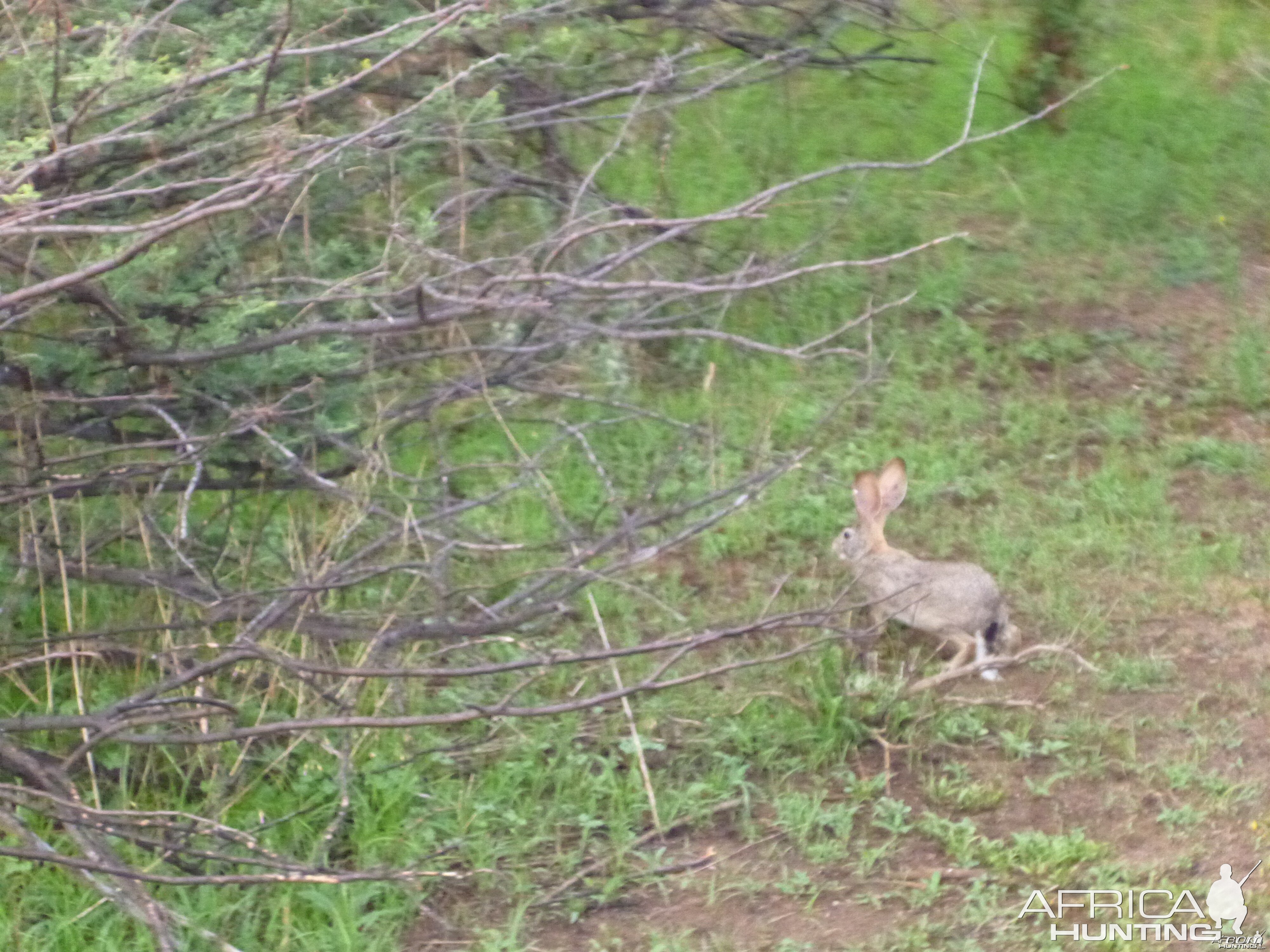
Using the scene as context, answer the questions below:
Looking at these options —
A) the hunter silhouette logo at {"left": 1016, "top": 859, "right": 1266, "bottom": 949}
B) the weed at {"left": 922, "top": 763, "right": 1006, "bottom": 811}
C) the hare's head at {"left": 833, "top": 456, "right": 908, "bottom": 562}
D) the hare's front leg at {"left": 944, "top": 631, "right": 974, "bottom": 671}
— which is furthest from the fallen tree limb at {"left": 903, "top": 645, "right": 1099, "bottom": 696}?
the hunter silhouette logo at {"left": 1016, "top": 859, "right": 1266, "bottom": 949}

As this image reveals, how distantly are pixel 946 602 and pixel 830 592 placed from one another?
51 cm

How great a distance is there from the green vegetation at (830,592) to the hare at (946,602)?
0.40 feet

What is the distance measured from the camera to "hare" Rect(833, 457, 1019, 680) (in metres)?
4.59

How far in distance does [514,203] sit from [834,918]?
316 cm

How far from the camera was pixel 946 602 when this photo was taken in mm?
4625

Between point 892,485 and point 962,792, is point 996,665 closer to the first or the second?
point 962,792

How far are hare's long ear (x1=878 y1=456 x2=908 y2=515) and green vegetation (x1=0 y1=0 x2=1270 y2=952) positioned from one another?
280 mm

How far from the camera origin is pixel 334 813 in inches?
152

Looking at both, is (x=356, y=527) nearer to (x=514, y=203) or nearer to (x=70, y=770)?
(x=70, y=770)

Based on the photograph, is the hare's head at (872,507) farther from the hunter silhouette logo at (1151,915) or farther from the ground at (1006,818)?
the hunter silhouette logo at (1151,915)

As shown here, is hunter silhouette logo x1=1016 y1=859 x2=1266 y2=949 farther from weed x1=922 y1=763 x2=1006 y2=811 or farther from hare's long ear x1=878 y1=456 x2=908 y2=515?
hare's long ear x1=878 y1=456 x2=908 y2=515

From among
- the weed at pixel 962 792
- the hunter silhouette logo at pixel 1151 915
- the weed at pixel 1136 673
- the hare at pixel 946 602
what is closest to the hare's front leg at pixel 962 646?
the hare at pixel 946 602

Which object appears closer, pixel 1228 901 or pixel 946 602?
pixel 1228 901

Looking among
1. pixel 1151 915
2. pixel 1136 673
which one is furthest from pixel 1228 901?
pixel 1136 673
